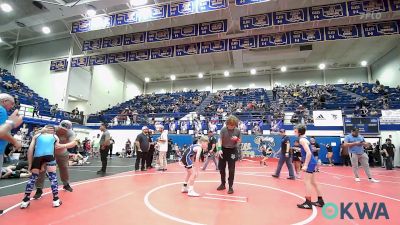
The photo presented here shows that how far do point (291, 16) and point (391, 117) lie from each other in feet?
31.5

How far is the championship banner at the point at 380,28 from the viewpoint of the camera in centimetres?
1426

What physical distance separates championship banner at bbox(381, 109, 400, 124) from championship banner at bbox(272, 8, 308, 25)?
8506 mm

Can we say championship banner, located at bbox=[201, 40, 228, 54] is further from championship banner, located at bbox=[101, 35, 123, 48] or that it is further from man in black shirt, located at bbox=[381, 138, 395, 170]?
man in black shirt, located at bbox=[381, 138, 395, 170]

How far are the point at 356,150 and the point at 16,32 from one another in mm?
29562

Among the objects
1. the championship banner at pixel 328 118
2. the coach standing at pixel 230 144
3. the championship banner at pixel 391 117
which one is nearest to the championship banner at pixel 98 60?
the coach standing at pixel 230 144

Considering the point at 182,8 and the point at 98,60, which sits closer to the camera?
the point at 182,8

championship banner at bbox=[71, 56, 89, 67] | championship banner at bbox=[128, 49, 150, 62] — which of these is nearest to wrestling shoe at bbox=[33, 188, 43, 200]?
championship banner at bbox=[128, 49, 150, 62]

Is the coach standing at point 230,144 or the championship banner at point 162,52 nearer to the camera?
the coach standing at point 230,144

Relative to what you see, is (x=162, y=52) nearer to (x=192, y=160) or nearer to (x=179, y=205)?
(x=192, y=160)

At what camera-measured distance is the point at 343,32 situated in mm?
14930

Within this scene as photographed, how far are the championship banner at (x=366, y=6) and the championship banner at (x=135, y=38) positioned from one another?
14317 millimetres

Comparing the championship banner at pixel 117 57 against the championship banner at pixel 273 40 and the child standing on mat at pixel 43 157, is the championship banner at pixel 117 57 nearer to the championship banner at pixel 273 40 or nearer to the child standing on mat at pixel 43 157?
the championship banner at pixel 273 40

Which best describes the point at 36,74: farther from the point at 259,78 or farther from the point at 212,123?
the point at 259,78

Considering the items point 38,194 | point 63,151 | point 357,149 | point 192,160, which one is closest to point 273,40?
point 357,149
